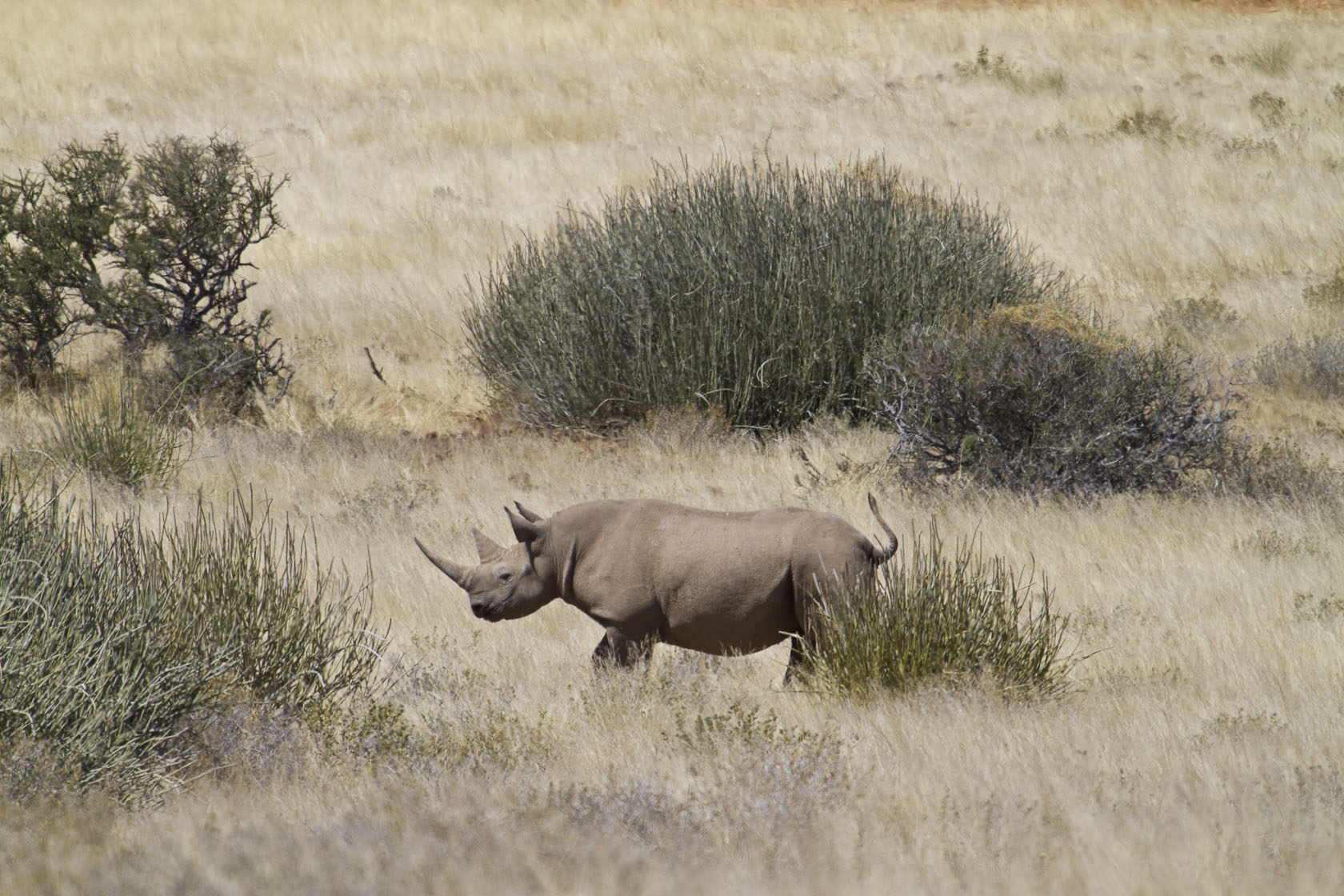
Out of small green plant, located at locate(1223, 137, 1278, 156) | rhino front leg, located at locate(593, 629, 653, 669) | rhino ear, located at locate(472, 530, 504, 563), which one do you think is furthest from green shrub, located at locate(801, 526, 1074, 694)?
small green plant, located at locate(1223, 137, 1278, 156)

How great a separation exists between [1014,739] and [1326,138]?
18.9 metres

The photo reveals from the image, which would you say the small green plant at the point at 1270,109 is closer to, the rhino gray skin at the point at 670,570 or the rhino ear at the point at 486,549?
the rhino gray skin at the point at 670,570

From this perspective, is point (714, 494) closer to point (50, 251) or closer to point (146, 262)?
point (146, 262)

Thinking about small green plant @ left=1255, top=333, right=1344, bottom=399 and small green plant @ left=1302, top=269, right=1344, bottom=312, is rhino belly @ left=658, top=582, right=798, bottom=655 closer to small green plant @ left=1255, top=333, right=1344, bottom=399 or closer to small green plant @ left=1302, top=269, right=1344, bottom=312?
small green plant @ left=1255, top=333, right=1344, bottom=399

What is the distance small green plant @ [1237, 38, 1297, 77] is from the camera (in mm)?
24453

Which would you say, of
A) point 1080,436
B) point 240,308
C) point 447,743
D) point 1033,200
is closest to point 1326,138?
point 1033,200

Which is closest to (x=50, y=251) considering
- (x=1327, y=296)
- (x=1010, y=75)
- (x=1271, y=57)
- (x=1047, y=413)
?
(x=1047, y=413)

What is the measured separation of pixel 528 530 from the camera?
484 centimetres

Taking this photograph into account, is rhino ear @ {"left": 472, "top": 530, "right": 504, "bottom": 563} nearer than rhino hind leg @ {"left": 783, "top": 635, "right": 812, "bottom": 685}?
Yes

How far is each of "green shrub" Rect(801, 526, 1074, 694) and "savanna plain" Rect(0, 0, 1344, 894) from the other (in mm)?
107

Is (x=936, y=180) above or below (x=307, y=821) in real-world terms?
below

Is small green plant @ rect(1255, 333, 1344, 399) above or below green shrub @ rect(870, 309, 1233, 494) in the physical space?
below

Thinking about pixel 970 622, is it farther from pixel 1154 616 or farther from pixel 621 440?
pixel 621 440

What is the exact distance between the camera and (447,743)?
4457mm
